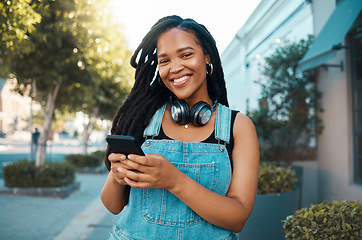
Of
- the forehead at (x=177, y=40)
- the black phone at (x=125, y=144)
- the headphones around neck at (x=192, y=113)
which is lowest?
the black phone at (x=125, y=144)

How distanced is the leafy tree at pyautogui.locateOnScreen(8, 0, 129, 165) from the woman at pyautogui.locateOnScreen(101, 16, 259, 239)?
5357 millimetres

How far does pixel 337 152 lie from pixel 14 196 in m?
7.43

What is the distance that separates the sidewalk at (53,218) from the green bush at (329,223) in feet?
11.9

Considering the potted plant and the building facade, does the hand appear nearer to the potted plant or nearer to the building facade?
the potted plant

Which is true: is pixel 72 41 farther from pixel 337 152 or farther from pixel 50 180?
pixel 337 152

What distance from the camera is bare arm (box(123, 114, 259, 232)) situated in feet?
3.66

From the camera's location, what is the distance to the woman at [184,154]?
1227 millimetres

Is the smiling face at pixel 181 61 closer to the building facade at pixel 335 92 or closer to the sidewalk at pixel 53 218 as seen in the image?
the building facade at pixel 335 92

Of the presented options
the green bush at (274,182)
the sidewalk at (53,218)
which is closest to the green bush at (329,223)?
the green bush at (274,182)

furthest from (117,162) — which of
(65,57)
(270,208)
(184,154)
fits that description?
(65,57)

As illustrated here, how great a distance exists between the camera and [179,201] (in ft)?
4.45

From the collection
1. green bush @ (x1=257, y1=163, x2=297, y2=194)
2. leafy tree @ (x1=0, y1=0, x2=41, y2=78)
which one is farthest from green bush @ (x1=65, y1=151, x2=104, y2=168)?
green bush @ (x1=257, y1=163, x2=297, y2=194)

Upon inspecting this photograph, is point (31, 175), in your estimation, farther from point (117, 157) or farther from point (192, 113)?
point (117, 157)

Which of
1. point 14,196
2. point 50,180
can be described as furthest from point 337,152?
point 14,196
